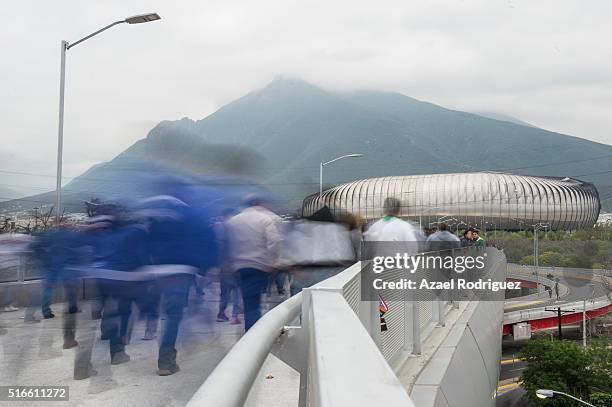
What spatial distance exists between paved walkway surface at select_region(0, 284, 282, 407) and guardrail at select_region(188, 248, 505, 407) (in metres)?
1.39

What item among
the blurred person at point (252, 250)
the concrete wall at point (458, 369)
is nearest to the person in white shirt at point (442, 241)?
the concrete wall at point (458, 369)

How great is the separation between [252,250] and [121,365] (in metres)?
1.69

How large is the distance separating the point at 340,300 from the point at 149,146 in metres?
2.74

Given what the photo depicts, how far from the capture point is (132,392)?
472 centimetres

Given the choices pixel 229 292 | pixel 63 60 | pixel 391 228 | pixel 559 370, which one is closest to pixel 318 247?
pixel 391 228

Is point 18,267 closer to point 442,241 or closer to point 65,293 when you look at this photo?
point 65,293

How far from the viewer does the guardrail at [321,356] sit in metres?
1.19

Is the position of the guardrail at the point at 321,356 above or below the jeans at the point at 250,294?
above

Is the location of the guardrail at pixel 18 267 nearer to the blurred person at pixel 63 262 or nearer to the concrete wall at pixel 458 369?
the blurred person at pixel 63 262

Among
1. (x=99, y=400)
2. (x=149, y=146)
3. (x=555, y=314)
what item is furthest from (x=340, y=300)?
(x=555, y=314)

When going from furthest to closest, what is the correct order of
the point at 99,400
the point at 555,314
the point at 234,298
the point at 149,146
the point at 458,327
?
the point at 555,314, the point at 458,327, the point at 234,298, the point at 149,146, the point at 99,400

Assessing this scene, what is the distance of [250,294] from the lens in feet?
21.4

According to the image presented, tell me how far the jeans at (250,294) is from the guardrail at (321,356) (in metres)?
1.89

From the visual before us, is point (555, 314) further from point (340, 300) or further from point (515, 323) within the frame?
point (340, 300)
